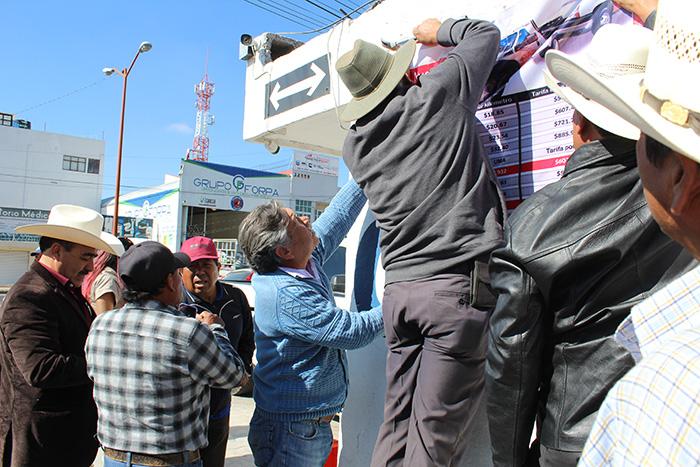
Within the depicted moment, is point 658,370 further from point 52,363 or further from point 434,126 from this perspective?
point 52,363

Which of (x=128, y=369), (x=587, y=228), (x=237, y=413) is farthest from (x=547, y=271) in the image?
(x=237, y=413)

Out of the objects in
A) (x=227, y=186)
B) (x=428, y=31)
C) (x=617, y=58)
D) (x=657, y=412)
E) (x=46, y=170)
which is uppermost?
(x=46, y=170)

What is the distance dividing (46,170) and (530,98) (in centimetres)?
4073

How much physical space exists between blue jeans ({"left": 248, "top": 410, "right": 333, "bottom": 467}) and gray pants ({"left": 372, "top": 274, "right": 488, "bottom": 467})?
0.56 metres

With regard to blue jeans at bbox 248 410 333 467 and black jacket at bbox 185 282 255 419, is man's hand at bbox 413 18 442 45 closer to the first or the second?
blue jeans at bbox 248 410 333 467

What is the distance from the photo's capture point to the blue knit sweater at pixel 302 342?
102 inches

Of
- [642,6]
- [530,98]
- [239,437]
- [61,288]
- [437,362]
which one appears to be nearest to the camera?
[642,6]

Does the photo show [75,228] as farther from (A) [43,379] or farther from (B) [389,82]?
(B) [389,82]

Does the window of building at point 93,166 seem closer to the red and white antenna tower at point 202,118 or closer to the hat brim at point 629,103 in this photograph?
the red and white antenna tower at point 202,118

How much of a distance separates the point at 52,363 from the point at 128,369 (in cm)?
62

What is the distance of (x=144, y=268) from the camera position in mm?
2447

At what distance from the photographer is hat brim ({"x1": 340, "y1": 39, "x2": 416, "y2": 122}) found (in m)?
2.15

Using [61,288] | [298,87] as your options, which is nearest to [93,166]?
[298,87]

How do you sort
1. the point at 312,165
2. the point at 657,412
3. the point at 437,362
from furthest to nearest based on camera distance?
1. the point at 312,165
2. the point at 437,362
3. the point at 657,412
